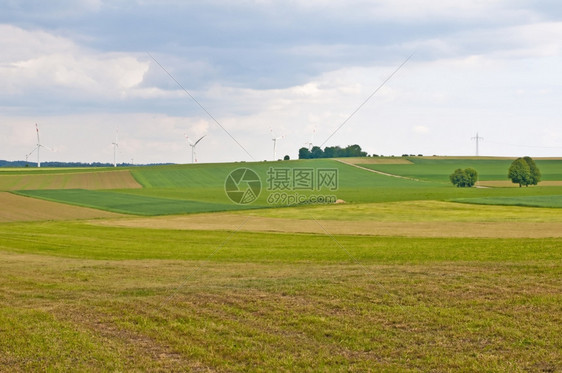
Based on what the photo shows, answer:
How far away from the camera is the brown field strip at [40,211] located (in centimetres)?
5822

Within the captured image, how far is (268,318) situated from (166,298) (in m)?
3.65

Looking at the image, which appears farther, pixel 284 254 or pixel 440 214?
pixel 440 214

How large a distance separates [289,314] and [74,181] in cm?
10322

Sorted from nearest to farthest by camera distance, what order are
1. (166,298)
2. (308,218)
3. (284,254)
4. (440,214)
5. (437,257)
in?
1. (166,298)
2. (437,257)
3. (284,254)
4. (308,218)
5. (440,214)

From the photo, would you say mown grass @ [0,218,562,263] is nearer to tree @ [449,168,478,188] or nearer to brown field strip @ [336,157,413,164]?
tree @ [449,168,478,188]

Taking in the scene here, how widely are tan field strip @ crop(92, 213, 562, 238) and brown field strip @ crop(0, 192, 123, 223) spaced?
7295 mm

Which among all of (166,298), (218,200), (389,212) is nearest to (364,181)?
(218,200)

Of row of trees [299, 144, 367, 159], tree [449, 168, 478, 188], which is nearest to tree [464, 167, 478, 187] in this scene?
tree [449, 168, 478, 188]

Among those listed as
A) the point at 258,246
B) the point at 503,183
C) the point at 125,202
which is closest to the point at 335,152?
the point at 503,183

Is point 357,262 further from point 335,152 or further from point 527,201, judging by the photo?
point 335,152

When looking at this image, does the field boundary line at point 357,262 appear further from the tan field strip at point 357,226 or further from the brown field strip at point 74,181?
the brown field strip at point 74,181

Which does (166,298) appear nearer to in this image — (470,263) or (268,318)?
(268,318)

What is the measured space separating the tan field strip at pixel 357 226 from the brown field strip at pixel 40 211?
7.29 metres

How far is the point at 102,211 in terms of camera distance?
65188 millimetres
